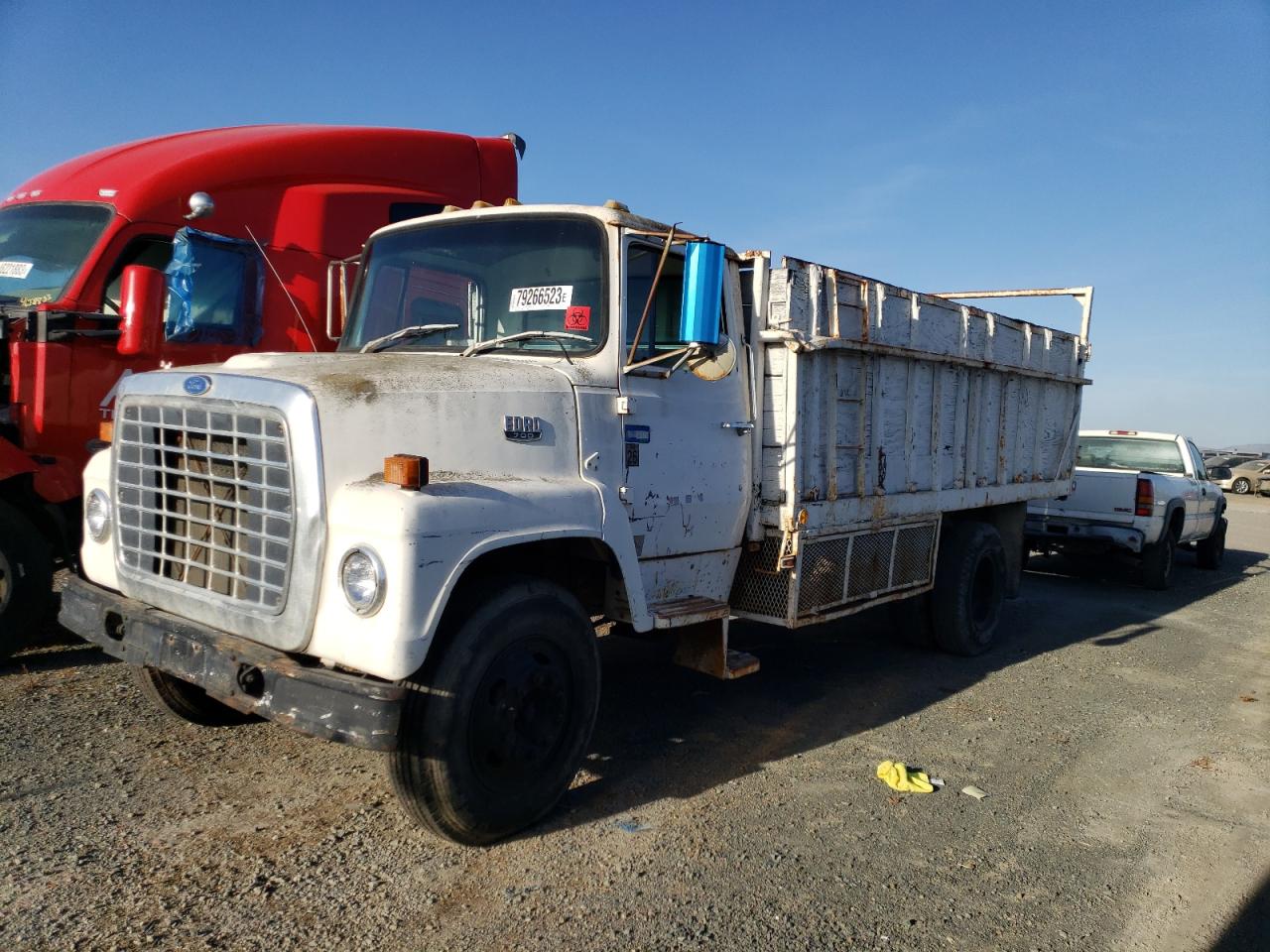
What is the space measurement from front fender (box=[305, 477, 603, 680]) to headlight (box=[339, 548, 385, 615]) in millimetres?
20

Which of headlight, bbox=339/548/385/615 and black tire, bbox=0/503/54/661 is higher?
headlight, bbox=339/548/385/615

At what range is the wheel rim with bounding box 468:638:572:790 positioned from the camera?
3.48 metres

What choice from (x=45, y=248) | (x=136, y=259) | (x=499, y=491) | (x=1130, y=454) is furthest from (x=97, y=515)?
(x=1130, y=454)

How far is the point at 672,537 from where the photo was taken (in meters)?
4.52

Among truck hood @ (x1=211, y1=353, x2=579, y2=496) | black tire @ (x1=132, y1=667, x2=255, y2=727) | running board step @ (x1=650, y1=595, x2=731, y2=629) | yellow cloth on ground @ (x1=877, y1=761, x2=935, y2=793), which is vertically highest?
truck hood @ (x1=211, y1=353, x2=579, y2=496)

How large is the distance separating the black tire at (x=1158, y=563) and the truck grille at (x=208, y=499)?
32.4 ft

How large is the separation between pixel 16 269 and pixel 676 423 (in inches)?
182

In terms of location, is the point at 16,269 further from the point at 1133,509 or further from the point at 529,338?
the point at 1133,509

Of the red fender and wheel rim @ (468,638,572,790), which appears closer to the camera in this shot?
wheel rim @ (468,638,572,790)

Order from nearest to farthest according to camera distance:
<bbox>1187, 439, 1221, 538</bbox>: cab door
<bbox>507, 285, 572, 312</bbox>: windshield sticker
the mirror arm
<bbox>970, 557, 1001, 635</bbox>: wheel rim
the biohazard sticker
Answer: the mirror arm → <bbox>507, 285, 572, 312</bbox>: windshield sticker → the biohazard sticker → <bbox>970, 557, 1001, 635</bbox>: wheel rim → <bbox>1187, 439, 1221, 538</bbox>: cab door

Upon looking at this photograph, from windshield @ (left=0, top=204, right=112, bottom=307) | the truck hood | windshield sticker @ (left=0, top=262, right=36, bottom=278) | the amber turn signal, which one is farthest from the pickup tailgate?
windshield sticker @ (left=0, top=262, right=36, bottom=278)

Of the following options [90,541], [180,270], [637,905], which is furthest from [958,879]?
[180,270]

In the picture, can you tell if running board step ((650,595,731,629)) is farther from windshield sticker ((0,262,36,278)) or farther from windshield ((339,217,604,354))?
windshield sticker ((0,262,36,278))

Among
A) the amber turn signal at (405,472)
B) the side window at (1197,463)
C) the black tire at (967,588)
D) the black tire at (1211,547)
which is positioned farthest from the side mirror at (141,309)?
the black tire at (1211,547)
